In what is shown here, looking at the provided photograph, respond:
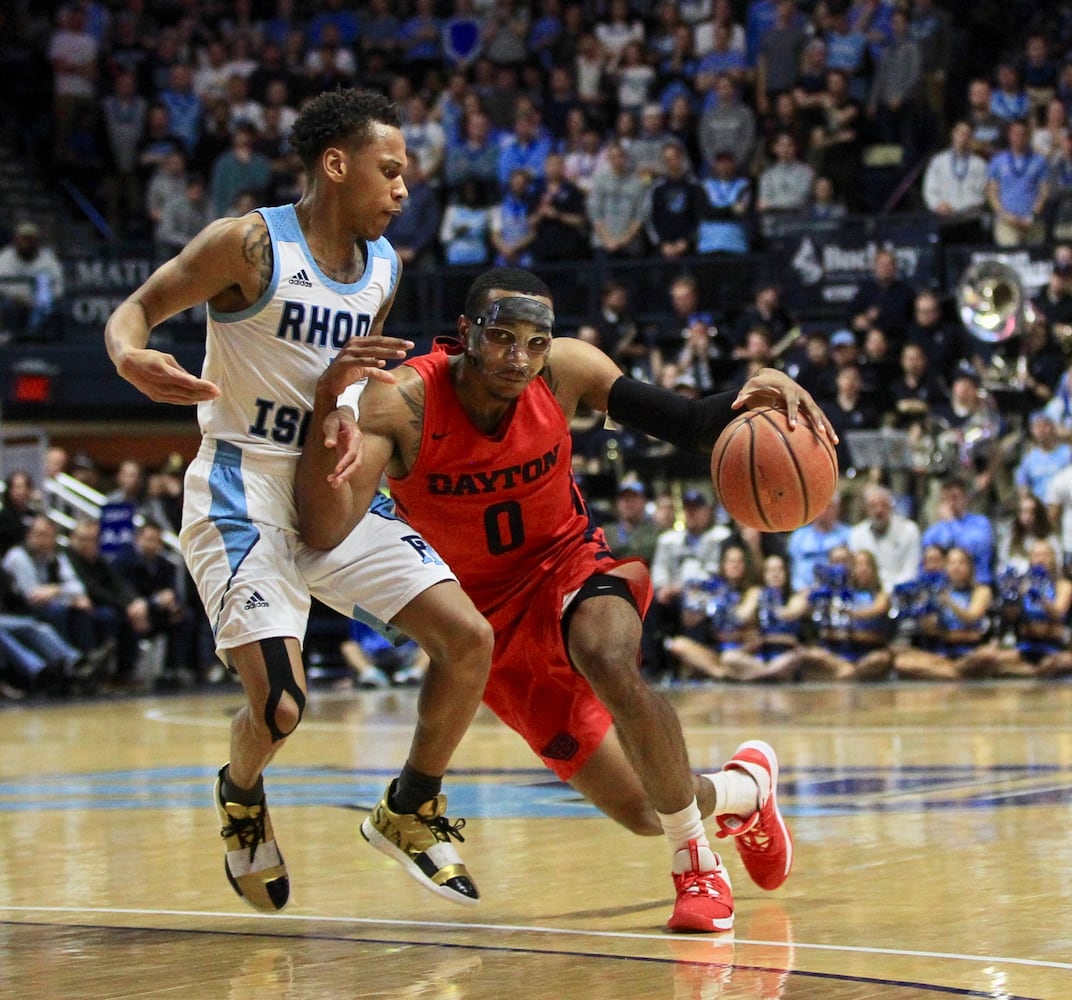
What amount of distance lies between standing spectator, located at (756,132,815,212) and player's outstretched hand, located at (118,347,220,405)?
1225cm

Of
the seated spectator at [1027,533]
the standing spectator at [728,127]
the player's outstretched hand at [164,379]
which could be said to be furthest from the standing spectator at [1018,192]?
the player's outstretched hand at [164,379]

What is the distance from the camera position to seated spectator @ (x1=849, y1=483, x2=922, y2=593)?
13328 mm

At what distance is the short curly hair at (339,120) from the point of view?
4.92 m

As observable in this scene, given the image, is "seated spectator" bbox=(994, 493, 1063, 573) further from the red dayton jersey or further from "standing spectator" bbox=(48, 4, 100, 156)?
"standing spectator" bbox=(48, 4, 100, 156)

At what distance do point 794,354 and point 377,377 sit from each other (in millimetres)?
10253

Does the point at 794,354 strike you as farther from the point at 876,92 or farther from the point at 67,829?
the point at 67,829

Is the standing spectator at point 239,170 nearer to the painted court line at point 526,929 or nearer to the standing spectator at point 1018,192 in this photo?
the standing spectator at point 1018,192

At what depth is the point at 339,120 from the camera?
16.2 ft

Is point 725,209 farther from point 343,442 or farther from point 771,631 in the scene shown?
point 343,442

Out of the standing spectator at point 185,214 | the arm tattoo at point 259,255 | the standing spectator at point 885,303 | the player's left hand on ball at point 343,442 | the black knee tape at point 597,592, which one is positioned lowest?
the standing spectator at point 885,303

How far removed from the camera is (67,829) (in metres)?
6.50

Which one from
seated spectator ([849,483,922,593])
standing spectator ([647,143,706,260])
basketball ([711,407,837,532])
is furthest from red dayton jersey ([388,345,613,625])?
standing spectator ([647,143,706,260])

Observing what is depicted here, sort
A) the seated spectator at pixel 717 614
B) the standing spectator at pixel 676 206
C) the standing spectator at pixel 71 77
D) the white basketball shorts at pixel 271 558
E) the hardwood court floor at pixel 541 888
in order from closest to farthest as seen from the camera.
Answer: the hardwood court floor at pixel 541 888
the white basketball shorts at pixel 271 558
the seated spectator at pixel 717 614
the standing spectator at pixel 676 206
the standing spectator at pixel 71 77

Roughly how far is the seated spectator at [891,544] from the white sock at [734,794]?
847 cm
